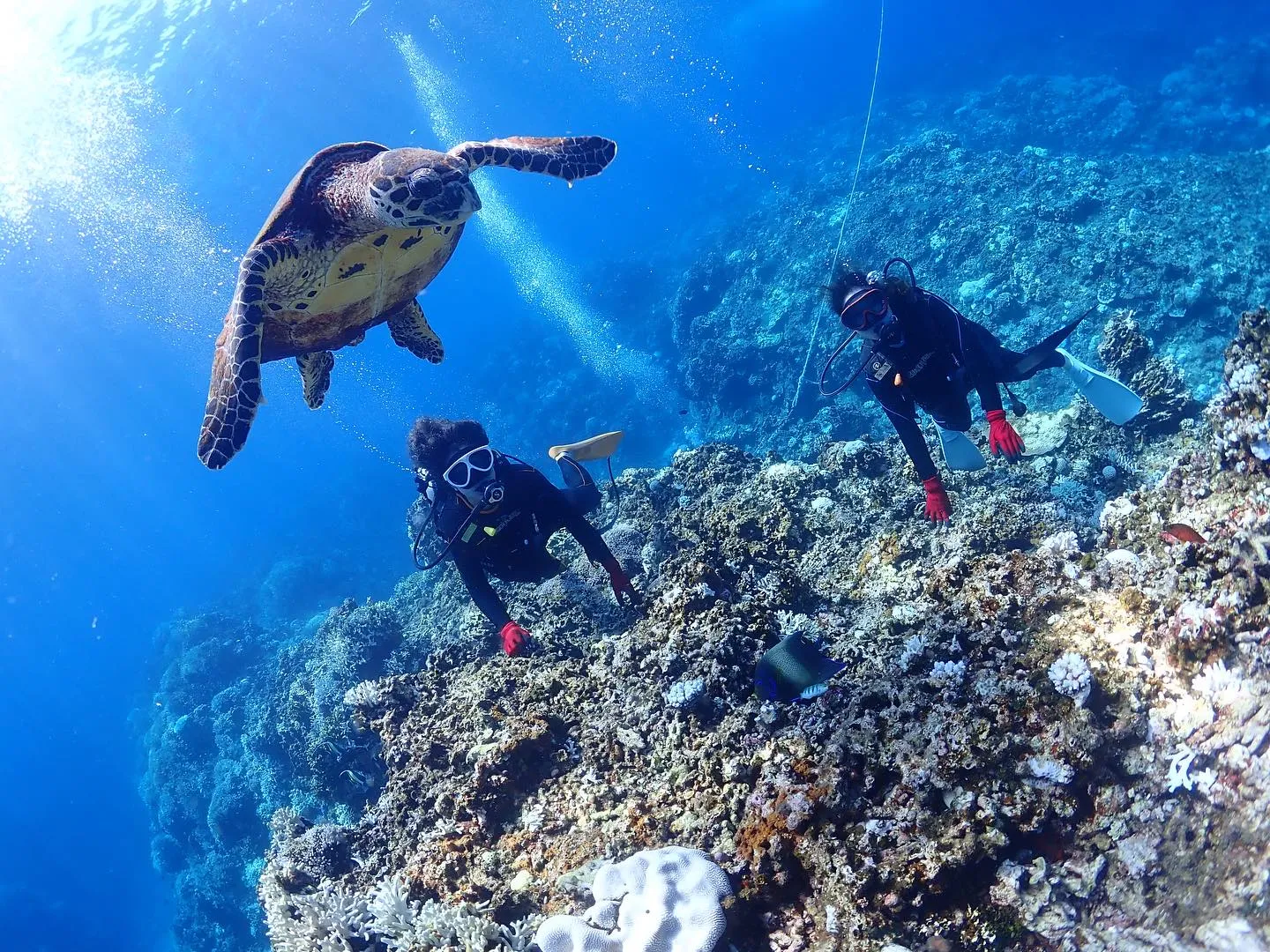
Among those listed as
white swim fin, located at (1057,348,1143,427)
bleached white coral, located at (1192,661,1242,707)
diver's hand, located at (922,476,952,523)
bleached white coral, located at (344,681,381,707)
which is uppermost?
bleached white coral, located at (1192,661,1242,707)

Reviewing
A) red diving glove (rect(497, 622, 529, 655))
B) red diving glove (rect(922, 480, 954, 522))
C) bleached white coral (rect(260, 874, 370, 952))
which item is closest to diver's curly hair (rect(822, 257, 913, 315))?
red diving glove (rect(922, 480, 954, 522))

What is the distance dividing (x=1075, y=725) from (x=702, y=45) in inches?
3257

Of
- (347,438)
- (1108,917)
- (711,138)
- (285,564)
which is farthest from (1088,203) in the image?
(711,138)

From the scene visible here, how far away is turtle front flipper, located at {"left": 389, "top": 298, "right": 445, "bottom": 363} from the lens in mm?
6262

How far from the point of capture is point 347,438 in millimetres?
60219

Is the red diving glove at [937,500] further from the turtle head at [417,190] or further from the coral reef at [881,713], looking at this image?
the turtle head at [417,190]

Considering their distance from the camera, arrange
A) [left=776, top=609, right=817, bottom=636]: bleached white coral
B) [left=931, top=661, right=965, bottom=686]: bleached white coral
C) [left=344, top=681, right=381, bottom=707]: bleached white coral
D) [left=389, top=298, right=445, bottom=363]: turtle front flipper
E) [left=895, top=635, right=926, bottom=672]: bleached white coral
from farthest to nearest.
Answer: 1. [left=389, top=298, right=445, bottom=363]: turtle front flipper
2. [left=344, top=681, right=381, bottom=707]: bleached white coral
3. [left=776, top=609, right=817, bottom=636]: bleached white coral
4. [left=895, top=635, right=926, bottom=672]: bleached white coral
5. [left=931, top=661, right=965, bottom=686]: bleached white coral

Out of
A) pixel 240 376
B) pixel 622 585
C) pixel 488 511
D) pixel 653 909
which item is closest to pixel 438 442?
pixel 488 511

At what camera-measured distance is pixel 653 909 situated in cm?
233

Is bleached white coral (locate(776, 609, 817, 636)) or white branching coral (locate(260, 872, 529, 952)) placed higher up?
white branching coral (locate(260, 872, 529, 952))

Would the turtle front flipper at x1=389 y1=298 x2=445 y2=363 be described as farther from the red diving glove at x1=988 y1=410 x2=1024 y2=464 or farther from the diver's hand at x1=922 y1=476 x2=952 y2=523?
the red diving glove at x1=988 y1=410 x2=1024 y2=464

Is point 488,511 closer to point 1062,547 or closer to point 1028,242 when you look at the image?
point 1062,547

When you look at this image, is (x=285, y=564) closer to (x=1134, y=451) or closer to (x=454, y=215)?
(x=454, y=215)

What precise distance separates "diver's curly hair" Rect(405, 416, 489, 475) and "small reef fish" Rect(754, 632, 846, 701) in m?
2.78
